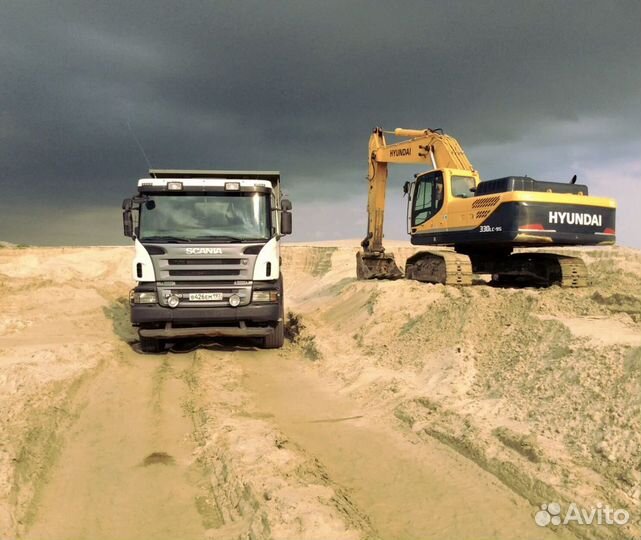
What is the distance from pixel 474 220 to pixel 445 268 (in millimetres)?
1349

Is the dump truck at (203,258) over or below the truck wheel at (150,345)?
over

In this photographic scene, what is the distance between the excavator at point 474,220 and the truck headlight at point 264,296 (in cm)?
471

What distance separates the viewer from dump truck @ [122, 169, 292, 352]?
842 cm

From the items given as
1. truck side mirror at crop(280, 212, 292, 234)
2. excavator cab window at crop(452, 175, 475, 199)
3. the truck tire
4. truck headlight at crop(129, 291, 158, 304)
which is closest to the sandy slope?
the truck tire

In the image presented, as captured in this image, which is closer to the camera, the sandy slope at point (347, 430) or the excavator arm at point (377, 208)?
the sandy slope at point (347, 430)

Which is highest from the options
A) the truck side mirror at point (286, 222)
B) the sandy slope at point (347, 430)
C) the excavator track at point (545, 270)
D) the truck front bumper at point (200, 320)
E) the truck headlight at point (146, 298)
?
the truck side mirror at point (286, 222)

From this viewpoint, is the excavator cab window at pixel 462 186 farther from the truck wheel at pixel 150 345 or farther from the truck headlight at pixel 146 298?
the truck wheel at pixel 150 345

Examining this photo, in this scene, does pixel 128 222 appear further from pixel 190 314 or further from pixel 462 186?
pixel 462 186

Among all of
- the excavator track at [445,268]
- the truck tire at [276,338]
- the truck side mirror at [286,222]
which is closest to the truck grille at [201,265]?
the truck side mirror at [286,222]

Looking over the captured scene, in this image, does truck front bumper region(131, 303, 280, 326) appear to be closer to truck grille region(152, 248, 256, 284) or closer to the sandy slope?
truck grille region(152, 248, 256, 284)

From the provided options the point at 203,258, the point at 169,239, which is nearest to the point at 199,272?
the point at 203,258

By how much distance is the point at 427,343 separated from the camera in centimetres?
799

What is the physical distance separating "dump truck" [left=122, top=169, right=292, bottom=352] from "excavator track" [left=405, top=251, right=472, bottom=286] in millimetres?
4569

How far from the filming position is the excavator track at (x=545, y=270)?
1178 centimetres
